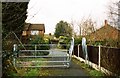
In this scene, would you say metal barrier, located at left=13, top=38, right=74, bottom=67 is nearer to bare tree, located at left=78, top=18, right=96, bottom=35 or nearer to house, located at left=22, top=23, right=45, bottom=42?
house, located at left=22, top=23, right=45, bottom=42

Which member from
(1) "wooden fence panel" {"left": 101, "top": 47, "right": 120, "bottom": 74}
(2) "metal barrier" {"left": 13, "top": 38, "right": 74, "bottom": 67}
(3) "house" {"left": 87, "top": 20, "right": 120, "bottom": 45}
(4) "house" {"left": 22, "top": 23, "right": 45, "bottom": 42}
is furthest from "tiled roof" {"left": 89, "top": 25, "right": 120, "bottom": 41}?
(4) "house" {"left": 22, "top": 23, "right": 45, "bottom": 42}

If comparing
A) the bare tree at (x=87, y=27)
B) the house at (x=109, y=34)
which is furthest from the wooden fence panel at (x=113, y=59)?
the bare tree at (x=87, y=27)

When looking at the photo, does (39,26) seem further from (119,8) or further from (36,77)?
(36,77)

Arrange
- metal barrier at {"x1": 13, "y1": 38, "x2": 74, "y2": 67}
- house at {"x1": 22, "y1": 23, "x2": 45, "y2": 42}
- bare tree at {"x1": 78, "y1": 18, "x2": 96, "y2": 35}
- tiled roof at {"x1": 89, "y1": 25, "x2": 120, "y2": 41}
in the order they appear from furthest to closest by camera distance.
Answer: bare tree at {"x1": 78, "y1": 18, "x2": 96, "y2": 35} < house at {"x1": 22, "y1": 23, "x2": 45, "y2": 42} < metal barrier at {"x1": 13, "y1": 38, "x2": 74, "y2": 67} < tiled roof at {"x1": 89, "y1": 25, "x2": 120, "y2": 41}

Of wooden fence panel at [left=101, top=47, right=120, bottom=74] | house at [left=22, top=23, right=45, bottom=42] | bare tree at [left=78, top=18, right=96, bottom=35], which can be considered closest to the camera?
wooden fence panel at [left=101, top=47, right=120, bottom=74]

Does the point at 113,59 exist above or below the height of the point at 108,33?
below

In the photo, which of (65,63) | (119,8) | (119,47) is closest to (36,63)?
(65,63)

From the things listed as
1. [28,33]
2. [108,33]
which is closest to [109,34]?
[108,33]

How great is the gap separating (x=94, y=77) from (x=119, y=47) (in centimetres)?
185

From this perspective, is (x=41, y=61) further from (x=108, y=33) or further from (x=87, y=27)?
(x=87, y=27)

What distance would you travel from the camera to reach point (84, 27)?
137 feet

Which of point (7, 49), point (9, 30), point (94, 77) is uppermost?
point (9, 30)

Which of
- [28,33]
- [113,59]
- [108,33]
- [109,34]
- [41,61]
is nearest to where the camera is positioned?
[113,59]

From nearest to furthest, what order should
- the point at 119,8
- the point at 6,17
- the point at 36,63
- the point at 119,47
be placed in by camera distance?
the point at 6,17, the point at 119,47, the point at 36,63, the point at 119,8
